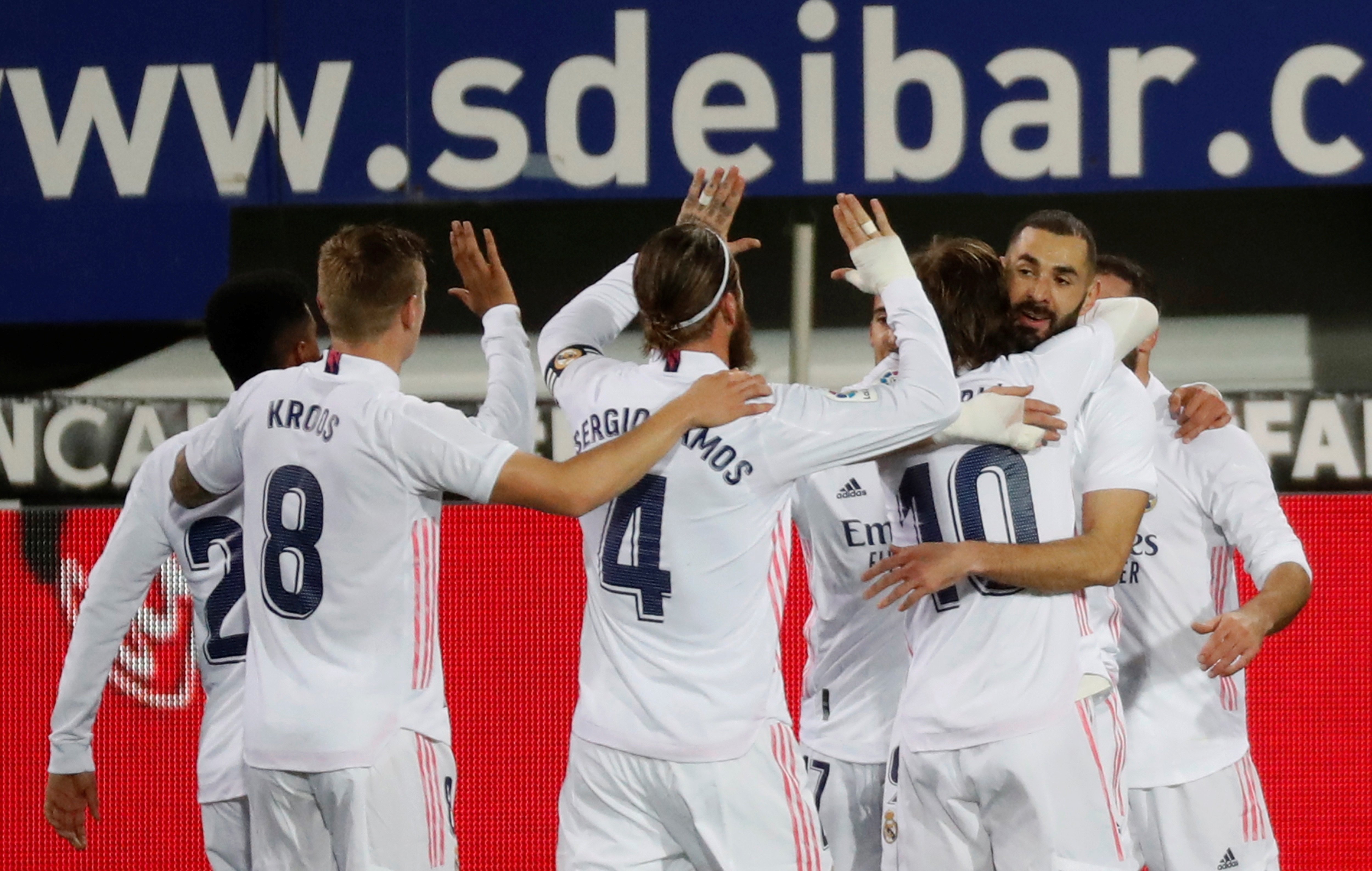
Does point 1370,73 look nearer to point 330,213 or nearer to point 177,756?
point 330,213

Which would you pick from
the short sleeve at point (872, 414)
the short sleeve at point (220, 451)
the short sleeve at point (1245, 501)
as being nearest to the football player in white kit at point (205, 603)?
the short sleeve at point (220, 451)

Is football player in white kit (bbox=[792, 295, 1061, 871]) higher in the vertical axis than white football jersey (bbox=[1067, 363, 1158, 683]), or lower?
lower

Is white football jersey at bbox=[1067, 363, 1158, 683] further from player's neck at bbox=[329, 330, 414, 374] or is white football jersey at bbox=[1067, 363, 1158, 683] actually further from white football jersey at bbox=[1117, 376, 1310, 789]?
player's neck at bbox=[329, 330, 414, 374]

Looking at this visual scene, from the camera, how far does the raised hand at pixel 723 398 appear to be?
267 centimetres

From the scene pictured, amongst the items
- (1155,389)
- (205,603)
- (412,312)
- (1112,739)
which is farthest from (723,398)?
(1155,389)

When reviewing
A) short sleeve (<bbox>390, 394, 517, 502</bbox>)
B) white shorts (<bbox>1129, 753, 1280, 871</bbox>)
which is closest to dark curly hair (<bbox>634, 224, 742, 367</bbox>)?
short sleeve (<bbox>390, 394, 517, 502</bbox>)

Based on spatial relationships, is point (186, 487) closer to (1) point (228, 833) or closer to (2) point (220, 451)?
(2) point (220, 451)

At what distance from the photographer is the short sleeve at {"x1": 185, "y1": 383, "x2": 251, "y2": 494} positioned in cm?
298

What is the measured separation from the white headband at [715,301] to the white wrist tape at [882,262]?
291 mm

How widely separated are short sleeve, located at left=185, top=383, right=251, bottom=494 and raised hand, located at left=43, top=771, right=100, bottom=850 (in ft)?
2.95

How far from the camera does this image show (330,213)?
5.18 meters

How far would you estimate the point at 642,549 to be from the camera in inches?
110

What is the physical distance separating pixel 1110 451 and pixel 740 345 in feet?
2.71

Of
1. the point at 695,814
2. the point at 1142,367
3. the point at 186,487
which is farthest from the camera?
the point at 1142,367
